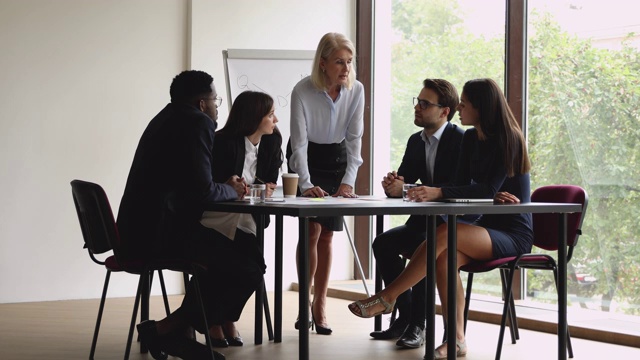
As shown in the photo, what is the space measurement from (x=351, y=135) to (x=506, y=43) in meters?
1.51

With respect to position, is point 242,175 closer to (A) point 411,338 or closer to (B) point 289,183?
(B) point 289,183

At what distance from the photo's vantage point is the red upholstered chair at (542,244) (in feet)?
11.8

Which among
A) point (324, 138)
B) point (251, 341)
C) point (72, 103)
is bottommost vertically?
point (251, 341)

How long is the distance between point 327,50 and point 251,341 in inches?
56.9

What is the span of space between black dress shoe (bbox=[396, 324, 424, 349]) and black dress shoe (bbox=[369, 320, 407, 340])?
160mm

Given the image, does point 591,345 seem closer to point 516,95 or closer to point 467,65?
point 516,95

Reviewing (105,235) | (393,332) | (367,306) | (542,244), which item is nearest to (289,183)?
(367,306)

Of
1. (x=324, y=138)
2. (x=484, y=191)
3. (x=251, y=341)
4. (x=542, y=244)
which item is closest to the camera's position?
(x=484, y=191)

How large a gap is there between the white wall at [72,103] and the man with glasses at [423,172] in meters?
2.38

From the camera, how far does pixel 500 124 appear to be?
145 inches

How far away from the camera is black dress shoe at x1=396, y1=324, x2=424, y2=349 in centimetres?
404

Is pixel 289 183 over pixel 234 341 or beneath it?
over

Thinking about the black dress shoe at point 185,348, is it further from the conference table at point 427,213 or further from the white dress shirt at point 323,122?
the white dress shirt at point 323,122

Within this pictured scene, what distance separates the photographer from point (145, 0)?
235 inches
